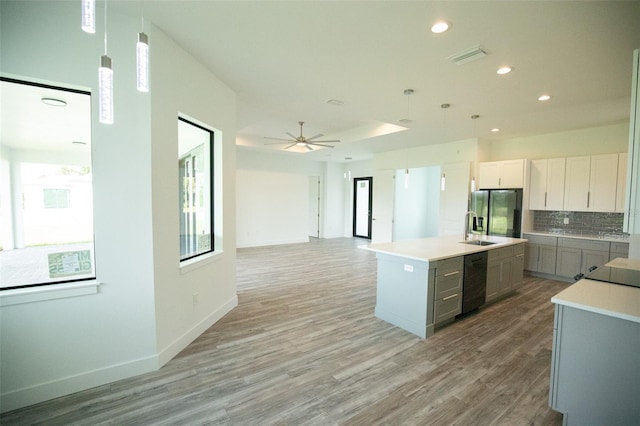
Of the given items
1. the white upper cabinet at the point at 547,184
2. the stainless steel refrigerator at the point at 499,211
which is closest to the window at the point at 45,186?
the stainless steel refrigerator at the point at 499,211

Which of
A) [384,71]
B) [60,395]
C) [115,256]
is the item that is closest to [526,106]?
[384,71]

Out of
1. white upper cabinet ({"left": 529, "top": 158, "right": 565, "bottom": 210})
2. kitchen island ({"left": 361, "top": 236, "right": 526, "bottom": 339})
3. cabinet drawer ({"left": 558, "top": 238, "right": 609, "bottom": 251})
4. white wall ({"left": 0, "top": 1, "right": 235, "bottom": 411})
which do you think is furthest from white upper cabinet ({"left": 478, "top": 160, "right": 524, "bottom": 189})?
white wall ({"left": 0, "top": 1, "right": 235, "bottom": 411})

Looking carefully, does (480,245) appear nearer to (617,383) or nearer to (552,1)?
(617,383)

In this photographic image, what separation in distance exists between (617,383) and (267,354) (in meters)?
2.52

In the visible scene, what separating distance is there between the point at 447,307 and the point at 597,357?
5.22 ft

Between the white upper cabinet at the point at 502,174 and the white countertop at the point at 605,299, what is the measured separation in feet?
13.7

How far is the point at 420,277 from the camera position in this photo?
3053 millimetres

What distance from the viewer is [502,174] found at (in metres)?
5.88

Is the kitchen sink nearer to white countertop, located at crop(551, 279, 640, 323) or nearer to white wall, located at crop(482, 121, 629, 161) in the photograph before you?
white countertop, located at crop(551, 279, 640, 323)

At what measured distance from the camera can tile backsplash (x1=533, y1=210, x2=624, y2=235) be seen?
16.6 feet

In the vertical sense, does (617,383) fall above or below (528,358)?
above

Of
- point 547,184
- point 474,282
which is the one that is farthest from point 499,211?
point 474,282

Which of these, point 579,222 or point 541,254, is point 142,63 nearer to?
point 541,254

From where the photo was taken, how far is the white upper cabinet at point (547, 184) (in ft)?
17.5
